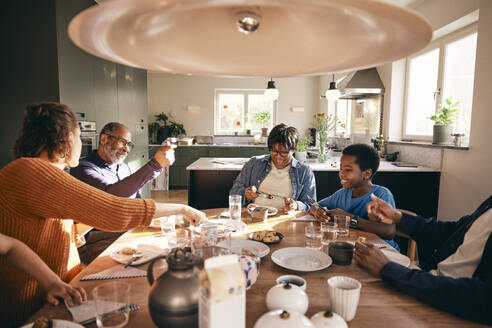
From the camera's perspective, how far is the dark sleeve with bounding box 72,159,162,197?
74.0 inches

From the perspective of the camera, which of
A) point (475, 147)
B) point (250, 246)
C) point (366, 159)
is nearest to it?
point (250, 246)

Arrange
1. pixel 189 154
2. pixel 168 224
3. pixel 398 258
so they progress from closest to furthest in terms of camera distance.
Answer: pixel 398 258 < pixel 168 224 < pixel 189 154

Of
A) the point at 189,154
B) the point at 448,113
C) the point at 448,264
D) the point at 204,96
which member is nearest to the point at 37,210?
the point at 448,264

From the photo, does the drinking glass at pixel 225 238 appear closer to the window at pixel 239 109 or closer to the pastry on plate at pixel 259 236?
the pastry on plate at pixel 259 236

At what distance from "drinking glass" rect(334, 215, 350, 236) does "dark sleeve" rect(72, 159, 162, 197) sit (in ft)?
3.90

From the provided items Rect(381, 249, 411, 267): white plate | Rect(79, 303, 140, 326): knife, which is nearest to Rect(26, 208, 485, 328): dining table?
Rect(79, 303, 140, 326): knife

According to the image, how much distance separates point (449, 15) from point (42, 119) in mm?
3522

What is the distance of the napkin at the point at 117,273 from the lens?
977mm

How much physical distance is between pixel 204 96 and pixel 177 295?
672 cm

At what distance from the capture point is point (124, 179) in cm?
190

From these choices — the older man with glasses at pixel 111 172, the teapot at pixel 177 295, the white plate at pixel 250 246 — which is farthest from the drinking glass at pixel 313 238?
the older man with glasses at pixel 111 172

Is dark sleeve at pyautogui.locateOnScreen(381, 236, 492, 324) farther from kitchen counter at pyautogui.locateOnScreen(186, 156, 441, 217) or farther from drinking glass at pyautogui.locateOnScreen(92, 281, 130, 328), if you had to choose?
kitchen counter at pyautogui.locateOnScreen(186, 156, 441, 217)

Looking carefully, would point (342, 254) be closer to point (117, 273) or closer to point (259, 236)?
point (259, 236)

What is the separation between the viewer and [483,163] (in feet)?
8.01
